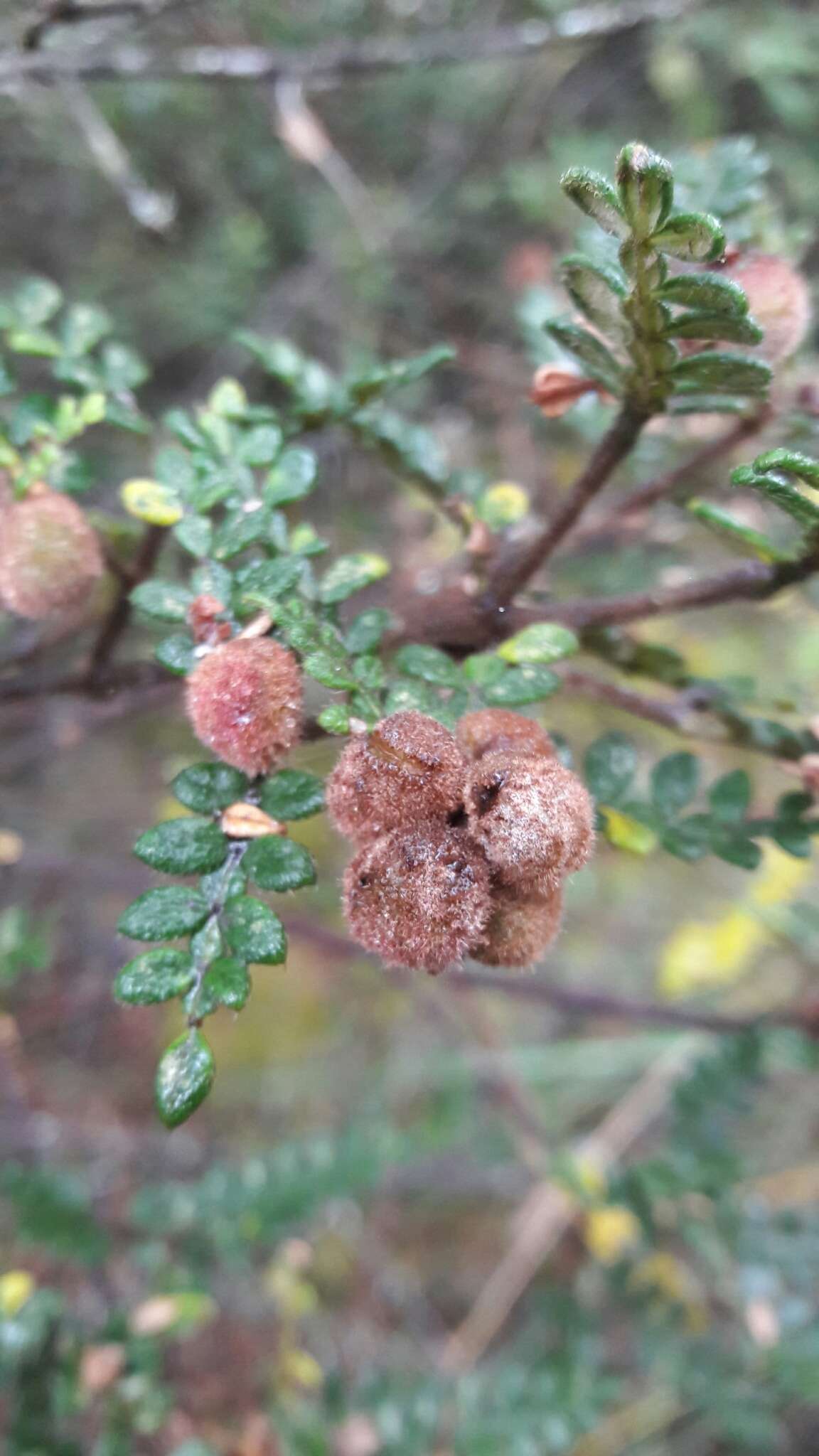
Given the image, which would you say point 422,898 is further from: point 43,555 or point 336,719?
point 43,555

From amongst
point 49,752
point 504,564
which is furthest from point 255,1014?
point 504,564

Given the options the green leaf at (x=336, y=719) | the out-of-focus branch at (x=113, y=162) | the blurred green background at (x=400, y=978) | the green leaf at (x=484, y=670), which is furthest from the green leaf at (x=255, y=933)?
the out-of-focus branch at (x=113, y=162)

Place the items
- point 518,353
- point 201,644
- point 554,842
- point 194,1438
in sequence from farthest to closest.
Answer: point 518,353 < point 194,1438 < point 201,644 < point 554,842

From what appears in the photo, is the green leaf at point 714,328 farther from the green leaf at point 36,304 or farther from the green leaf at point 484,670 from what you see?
the green leaf at point 36,304

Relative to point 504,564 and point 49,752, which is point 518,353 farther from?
point 504,564

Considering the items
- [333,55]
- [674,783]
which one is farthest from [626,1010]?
[333,55]
